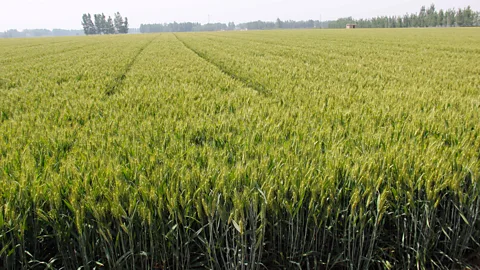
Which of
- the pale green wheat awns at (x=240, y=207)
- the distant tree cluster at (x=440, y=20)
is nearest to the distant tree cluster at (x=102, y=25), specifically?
the distant tree cluster at (x=440, y=20)

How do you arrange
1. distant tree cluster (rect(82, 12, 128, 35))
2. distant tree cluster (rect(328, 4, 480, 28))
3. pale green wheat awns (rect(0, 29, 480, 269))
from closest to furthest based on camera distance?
pale green wheat awns (rect(0, 29, 480, 269))
distant tree cluster (rect(328, 4, 480, 28))
distant tree cluster (rect(82, 12, 128, 35))

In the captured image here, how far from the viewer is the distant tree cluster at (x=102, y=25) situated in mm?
147375

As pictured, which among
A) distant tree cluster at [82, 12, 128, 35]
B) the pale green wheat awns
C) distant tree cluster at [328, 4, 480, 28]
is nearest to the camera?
the pale green wheat awns

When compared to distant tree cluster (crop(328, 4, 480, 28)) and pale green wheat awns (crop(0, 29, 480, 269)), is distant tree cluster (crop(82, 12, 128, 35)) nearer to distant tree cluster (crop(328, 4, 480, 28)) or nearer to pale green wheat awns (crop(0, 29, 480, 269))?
distant tree cluster (crop(328, 4, 480, 28))

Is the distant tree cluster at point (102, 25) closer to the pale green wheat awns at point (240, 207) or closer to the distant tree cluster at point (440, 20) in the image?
the distant tree cluster at point (440, 20)

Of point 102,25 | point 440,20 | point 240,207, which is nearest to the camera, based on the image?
point 240,207

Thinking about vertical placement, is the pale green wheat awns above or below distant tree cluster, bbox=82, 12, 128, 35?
below

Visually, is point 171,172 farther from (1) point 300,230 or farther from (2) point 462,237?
(2) point 462,237

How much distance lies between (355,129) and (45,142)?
2.73 meters

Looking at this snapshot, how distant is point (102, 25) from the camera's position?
15025cm

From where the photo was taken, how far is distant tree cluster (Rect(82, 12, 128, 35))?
147 metres

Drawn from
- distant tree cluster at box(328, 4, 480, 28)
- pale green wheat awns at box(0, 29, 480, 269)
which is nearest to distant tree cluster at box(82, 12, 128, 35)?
distant tree cluster at box(328, 4, 480, 28)

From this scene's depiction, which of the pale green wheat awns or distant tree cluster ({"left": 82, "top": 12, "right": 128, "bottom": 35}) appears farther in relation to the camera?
distant tree cluster ({"left": 82, "top": 12, "right": 128, "bottom": 35})

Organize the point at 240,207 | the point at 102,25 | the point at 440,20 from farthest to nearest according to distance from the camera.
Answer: the point at 102,25, the point at 440,20, the point at 240,207
